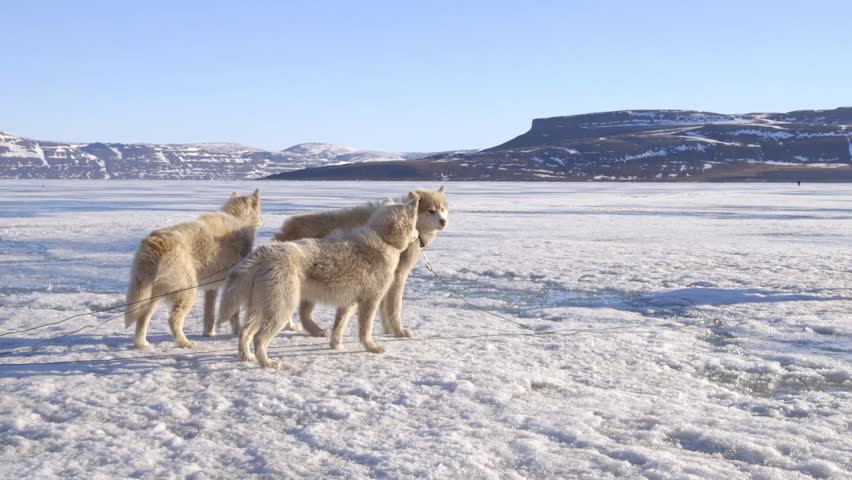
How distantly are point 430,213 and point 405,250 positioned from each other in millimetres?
509

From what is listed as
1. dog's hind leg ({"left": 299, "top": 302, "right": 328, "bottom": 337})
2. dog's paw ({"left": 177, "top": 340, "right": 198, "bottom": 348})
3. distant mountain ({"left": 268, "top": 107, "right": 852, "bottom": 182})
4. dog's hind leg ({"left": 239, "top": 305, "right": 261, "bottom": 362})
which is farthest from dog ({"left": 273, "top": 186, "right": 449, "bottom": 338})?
distant mountain ({"left": 268, "top": 107, "right": 852, "bottom": 182})

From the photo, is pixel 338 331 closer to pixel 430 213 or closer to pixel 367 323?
pixel 367 323

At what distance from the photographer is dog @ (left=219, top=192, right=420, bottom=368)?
6531mm

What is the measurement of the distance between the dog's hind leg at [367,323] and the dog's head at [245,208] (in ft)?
7.53

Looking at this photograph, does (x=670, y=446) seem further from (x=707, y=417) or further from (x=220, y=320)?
(x=220, y=320)

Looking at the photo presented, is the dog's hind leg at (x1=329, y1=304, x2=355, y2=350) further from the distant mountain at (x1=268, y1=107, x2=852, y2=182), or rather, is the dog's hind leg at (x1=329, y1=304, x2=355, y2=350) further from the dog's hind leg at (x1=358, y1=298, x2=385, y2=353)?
the distant mountain at (x1=268, y1=107, x2=852, y2=182)

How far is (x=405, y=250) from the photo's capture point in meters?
8.06

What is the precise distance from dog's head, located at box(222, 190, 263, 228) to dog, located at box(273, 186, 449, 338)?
1.92ft

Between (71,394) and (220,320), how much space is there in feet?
4.67

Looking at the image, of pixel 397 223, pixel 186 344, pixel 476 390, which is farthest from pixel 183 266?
pixel 476 390

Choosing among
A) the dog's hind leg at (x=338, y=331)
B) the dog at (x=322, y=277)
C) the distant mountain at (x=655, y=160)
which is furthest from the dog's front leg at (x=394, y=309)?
the distant mountain at (x=655, y=160)

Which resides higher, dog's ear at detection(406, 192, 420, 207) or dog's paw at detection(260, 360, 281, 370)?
dog's ear at detection(406, 192, 420, 207)

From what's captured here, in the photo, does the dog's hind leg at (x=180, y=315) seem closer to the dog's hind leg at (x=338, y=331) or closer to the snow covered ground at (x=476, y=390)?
the snow covered ground at (x=476, y=390)

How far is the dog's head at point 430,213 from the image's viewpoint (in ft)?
26.7
